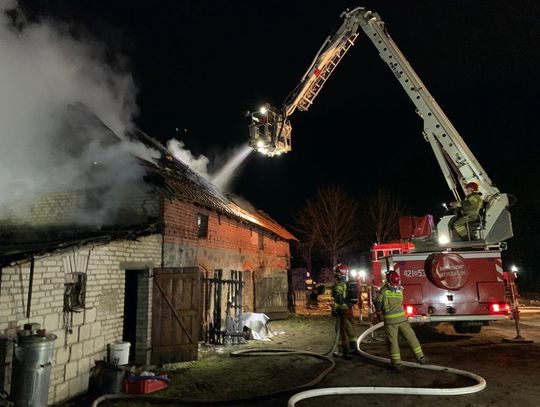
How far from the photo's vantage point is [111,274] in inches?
314

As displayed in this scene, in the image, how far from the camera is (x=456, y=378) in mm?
6551

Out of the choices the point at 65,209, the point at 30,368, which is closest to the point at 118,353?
the point at 30,368

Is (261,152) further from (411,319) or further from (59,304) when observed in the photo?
(59,304)

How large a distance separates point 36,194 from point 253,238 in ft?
30.6

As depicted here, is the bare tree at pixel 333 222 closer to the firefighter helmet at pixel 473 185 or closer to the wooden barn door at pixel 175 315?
the firefighter helmet at pixel 473 185

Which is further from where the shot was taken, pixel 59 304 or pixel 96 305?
pixel 96 305

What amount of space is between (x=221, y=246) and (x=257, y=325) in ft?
10.9

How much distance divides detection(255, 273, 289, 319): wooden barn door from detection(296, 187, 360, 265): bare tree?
61.7 feet

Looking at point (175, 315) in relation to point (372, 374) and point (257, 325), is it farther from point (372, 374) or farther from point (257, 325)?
point (372, 374)

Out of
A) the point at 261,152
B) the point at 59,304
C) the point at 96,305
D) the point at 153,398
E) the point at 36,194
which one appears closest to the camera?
the point at 153,398

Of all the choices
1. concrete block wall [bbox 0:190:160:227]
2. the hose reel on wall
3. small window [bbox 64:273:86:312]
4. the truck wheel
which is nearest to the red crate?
the hose reel on wall

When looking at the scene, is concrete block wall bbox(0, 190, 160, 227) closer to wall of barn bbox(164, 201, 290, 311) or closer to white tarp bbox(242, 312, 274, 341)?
wall of barn bbox(164, 201, 290, 311)

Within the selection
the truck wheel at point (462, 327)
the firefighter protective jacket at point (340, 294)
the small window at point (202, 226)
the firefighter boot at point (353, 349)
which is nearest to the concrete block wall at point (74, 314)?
the small window at point (202, 226)

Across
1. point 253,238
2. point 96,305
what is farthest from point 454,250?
point 253,238
